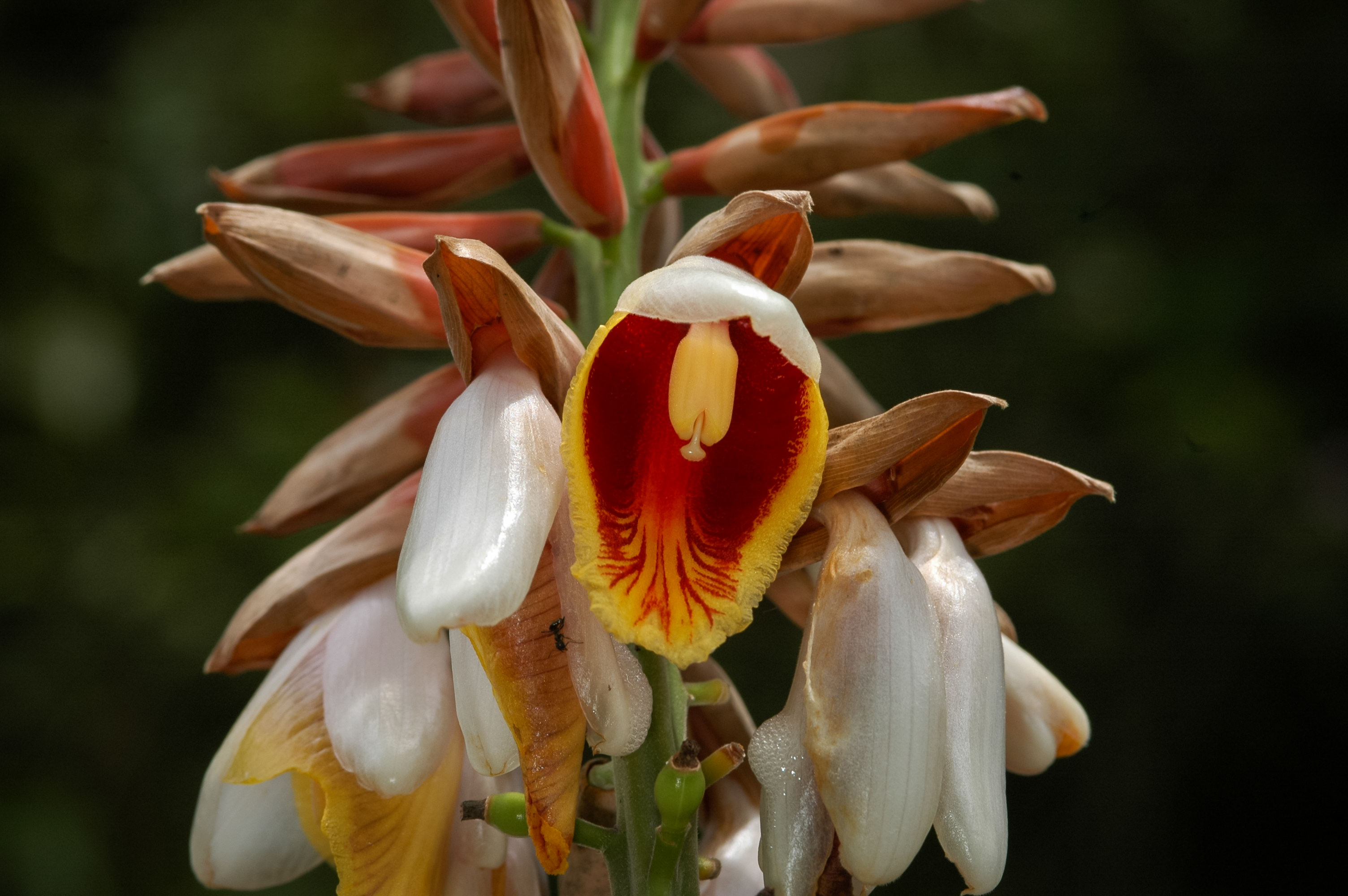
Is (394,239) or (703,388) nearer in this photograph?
(703,388)

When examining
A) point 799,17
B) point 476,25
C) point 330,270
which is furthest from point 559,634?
point 799,17

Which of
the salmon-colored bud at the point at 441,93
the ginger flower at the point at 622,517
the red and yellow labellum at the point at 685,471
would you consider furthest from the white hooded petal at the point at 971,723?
the salmon-colored bud at the point at 441,93

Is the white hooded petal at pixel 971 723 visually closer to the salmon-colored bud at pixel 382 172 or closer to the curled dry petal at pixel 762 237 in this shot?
the curled dry petal at pixel 762 237

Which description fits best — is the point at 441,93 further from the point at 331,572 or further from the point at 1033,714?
the point at 1033,714

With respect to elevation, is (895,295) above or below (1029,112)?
below

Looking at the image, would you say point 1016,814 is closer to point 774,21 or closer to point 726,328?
point 774,21

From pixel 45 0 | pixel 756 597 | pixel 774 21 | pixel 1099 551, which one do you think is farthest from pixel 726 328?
pixel 45 0
